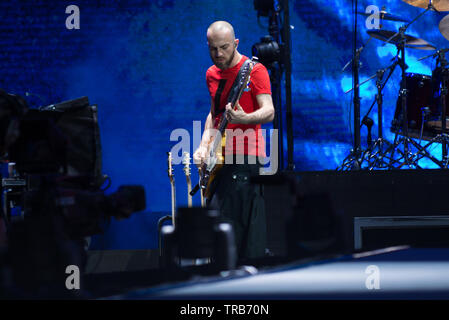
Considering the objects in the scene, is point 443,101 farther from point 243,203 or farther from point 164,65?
point 243,203

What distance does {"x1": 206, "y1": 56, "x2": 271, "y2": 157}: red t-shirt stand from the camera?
1.88m

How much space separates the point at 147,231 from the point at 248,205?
3486mm

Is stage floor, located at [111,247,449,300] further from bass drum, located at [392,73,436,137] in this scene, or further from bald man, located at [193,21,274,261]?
bass drum, located at [392,73,436,137]

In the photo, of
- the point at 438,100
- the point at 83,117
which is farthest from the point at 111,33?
the point at 83,117

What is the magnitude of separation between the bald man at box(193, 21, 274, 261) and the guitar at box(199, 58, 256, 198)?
26 millimetres

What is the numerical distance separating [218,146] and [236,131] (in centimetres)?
9

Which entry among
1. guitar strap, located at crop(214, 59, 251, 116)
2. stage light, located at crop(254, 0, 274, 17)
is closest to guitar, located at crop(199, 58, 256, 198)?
guitar strap, located at crop(214, 59, 251, 116)

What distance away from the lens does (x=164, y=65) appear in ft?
16.5

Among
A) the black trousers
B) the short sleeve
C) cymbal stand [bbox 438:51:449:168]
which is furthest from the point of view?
cymbal stand [bbox 438:51:449:168]

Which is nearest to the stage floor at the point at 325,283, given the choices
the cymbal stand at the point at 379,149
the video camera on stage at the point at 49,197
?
the video camera on stage at the point at 49,197

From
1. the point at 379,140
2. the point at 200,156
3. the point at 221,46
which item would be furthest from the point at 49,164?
the point at 379,140

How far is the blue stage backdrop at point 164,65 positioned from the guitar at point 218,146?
3.00 meters

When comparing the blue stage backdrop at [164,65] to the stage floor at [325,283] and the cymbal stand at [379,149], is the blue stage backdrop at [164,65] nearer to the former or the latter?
the cymbal stand at [379,149]
